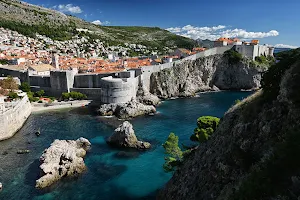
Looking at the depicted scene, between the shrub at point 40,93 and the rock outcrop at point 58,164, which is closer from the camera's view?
the rock outcrop at point 58,164

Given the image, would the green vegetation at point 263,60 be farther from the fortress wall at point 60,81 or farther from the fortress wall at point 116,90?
the fortress wall at point 60,81

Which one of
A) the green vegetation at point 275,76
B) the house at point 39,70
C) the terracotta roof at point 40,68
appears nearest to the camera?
the green vegetation at point 275,76

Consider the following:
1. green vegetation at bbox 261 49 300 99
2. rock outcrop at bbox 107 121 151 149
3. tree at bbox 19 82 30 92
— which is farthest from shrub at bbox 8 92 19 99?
green vegetation at bbox 261 49 300 99

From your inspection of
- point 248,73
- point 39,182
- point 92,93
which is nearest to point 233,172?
point 39,182

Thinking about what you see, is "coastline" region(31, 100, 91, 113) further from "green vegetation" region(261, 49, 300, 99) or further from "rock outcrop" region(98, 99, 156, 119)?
"green vegetation" region(261, 49, 300, 99)

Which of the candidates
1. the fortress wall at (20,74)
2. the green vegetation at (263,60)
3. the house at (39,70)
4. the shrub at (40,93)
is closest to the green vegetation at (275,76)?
the shrub at (40,93)

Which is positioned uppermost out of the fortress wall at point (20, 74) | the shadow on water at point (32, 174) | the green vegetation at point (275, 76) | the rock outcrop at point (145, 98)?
the green vegetation at point (275, 76)
